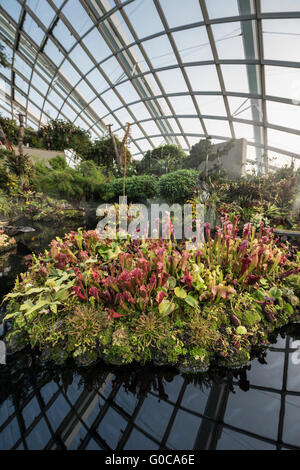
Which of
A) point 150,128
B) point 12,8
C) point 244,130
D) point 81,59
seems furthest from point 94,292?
point 12,8

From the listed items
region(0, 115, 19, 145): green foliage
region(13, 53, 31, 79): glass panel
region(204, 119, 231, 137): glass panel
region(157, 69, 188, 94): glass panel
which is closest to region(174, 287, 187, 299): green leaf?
region(157, 69, 188, 94): glass panel

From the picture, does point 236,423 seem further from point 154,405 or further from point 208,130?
point 208,130

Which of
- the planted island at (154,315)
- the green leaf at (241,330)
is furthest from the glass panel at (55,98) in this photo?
the green leaf at (241,330)

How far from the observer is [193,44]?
859cm

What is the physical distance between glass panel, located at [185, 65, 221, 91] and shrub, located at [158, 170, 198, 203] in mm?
6666

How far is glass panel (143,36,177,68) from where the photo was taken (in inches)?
362

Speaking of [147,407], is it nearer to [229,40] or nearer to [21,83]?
[229,40]

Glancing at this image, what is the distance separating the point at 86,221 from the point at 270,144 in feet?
36.9

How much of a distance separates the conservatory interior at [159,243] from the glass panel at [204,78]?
0.11 metres

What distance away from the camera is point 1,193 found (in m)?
7.30

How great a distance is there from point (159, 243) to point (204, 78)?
Result: 10.7 meters

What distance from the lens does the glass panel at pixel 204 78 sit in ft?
30.7

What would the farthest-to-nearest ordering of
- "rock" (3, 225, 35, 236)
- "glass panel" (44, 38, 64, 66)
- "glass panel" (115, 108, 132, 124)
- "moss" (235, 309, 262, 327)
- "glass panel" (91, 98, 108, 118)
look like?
"glass panel" (91, 98, 108, 118)
"glass panel" (115, 108, 132, 124)
"glass panel" (44, 38, 64, 66)
"rock" (3, 225, 35, 236)
"moss" (235, 309, 262, 327)

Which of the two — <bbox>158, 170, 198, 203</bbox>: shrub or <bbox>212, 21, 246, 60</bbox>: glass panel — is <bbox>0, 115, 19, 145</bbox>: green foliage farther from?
<bbox>158, 170, 198, 203</bbox>: shrub
